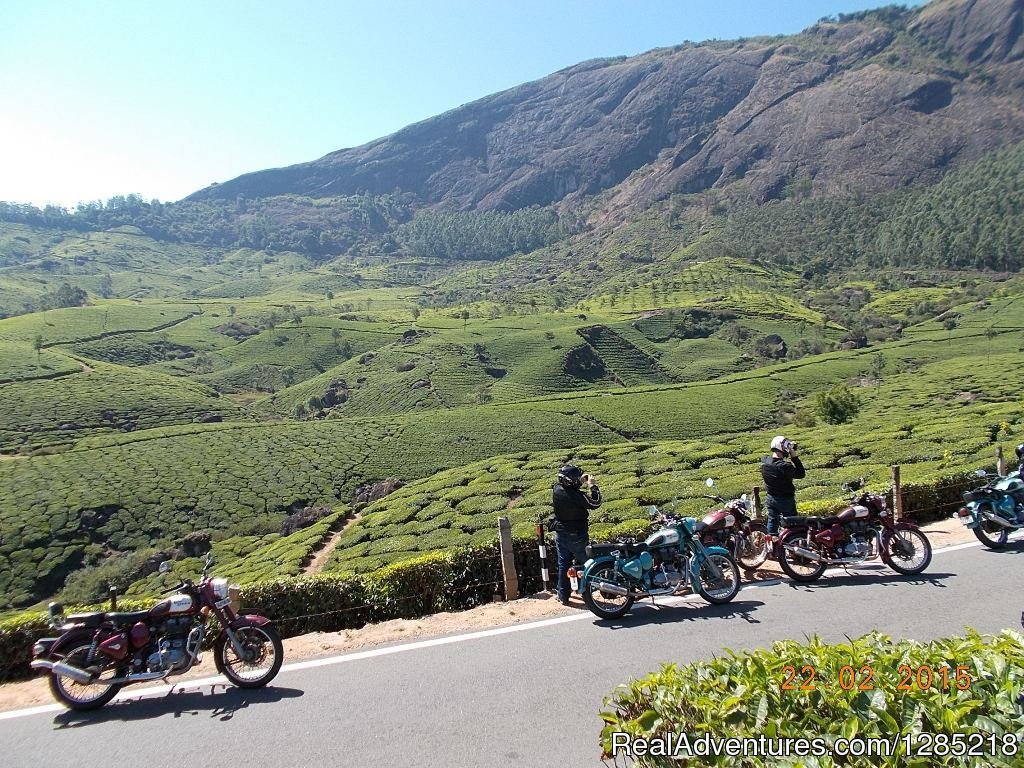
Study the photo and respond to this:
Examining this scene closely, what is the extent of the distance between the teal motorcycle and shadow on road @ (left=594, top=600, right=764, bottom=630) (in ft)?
0.37

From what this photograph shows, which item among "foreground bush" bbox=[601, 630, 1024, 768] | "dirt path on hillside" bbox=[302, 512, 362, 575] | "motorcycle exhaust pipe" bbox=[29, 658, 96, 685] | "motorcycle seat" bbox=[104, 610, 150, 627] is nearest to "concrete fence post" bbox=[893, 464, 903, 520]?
"foreground bush" bbox=[601, 630, 1024, 768]

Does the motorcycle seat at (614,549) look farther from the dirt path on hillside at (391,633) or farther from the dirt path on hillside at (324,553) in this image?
the dirt path on hillside at (324,553)

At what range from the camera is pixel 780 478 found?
9141 mm

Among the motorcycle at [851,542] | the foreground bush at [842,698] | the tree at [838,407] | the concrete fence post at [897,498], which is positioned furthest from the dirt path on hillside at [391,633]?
the tree at [838,407]

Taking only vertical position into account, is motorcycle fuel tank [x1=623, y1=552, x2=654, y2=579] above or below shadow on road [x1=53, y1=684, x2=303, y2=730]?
above

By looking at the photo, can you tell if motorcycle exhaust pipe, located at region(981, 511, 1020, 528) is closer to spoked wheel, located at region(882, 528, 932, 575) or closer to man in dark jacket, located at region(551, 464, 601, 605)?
spoked wheel, located at region(882, 528, 932, 575)

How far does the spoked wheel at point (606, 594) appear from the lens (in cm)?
778

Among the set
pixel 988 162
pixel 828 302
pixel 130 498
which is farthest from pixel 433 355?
pixel 988 162

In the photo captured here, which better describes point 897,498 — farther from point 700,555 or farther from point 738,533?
point 700,555

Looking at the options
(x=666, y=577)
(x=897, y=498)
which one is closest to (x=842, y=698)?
(x=666, y=577)

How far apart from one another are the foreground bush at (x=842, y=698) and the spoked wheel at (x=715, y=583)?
4.10 m

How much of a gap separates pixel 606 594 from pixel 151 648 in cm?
526

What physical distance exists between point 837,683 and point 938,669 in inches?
21.0

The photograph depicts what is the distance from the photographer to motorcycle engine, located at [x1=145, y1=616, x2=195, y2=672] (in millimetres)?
6695
